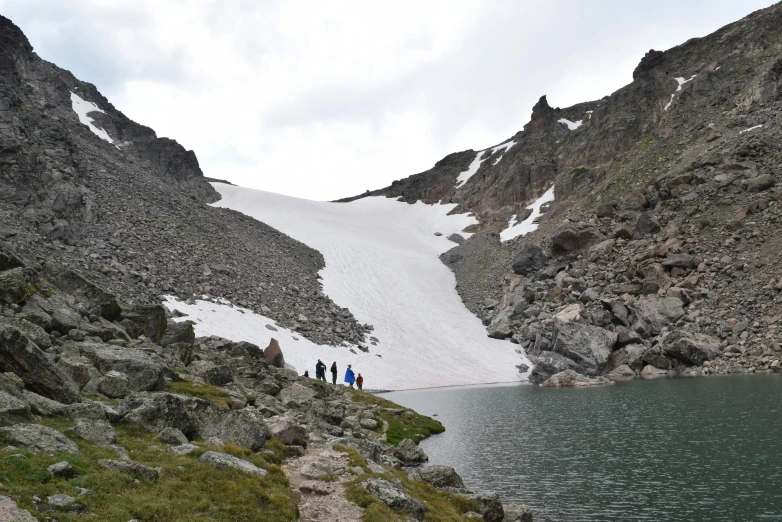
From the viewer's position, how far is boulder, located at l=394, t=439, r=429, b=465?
27481 millimetres

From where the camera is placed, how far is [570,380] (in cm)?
6262

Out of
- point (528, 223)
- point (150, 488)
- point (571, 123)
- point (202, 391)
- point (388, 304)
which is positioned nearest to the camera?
point (150, 488)

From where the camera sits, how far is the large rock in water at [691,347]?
2372 inches

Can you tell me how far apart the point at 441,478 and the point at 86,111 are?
148 m

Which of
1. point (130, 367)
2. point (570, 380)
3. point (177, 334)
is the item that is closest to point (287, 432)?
point (130, 367)

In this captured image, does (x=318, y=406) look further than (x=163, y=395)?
Yes

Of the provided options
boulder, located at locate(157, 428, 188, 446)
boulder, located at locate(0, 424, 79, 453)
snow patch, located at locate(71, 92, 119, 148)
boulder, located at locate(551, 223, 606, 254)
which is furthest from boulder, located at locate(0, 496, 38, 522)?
snow patch, located at locate(71, 92, 119, 148)

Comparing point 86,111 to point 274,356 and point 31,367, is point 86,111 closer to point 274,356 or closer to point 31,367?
point 274,356

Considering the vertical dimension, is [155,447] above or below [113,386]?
below

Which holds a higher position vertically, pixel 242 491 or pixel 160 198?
pixel 160 198

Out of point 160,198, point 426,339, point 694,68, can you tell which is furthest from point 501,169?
point 160,198

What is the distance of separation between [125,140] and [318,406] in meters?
129

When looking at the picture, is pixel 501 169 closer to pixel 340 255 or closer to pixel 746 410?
pixel 340 255

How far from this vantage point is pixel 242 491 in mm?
14047
